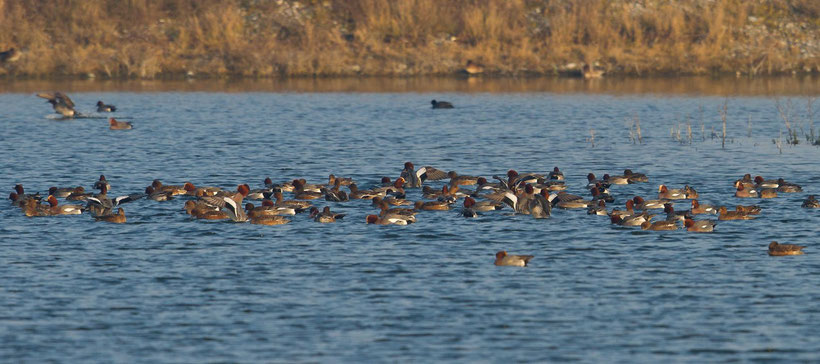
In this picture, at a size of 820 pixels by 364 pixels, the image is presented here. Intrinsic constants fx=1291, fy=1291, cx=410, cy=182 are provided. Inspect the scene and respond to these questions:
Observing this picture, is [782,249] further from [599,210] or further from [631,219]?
[599,210]

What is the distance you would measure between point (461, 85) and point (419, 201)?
36022mm

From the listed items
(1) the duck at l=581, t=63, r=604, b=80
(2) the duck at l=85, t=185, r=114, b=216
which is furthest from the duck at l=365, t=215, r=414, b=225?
(1) the duck at l=581, t=63, r=604, b=80

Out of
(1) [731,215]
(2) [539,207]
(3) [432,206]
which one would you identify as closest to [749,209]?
(1) [731,215]

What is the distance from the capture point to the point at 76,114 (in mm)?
50469

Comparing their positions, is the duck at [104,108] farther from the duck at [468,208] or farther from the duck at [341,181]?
the duck at [468,208]

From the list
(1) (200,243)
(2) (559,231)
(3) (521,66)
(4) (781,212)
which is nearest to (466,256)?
(2) (559,231)

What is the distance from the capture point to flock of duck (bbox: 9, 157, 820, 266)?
26016 millimetres

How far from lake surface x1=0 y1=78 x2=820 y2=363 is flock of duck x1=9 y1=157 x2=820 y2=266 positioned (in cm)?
30

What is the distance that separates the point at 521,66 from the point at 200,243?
44.1m

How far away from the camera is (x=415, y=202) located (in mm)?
27844

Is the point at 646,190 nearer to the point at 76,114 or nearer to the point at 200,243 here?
the point at 200,243

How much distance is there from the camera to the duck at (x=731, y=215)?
2603 centimetres

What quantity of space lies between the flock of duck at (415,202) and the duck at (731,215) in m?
0.02

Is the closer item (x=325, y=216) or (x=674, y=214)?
(x=674, y=214)
